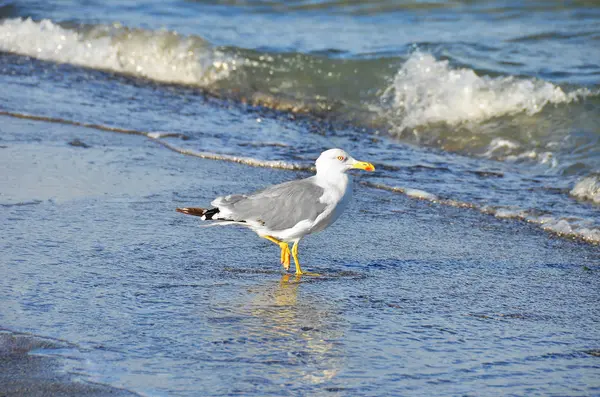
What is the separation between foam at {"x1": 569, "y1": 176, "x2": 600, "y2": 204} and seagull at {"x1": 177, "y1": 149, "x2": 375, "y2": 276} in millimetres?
2525

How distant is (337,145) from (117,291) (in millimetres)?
4222

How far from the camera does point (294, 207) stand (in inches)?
190

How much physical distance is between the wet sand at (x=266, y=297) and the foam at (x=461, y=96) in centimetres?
290

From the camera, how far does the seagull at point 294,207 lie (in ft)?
15.8

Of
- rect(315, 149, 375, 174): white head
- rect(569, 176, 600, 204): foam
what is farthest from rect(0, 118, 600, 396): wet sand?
rect(569, 176, 600, 204): foam

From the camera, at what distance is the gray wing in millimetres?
4812

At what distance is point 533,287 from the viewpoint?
191 inches

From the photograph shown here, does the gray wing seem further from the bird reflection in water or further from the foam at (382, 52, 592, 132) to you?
the foam at (382, 52, 592, 132)

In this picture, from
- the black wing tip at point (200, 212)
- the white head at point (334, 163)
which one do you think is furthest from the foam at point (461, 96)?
the black wing tip at point (200, 212)

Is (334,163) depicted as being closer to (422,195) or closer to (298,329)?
(298,329)

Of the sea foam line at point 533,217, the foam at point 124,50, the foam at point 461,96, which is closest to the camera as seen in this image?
the sea foam line at point 533,217

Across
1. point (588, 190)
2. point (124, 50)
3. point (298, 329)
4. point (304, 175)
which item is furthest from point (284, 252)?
point (124, 50)

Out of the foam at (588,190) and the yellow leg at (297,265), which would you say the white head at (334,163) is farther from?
the foam at (588,190)

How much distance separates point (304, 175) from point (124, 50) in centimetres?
584
